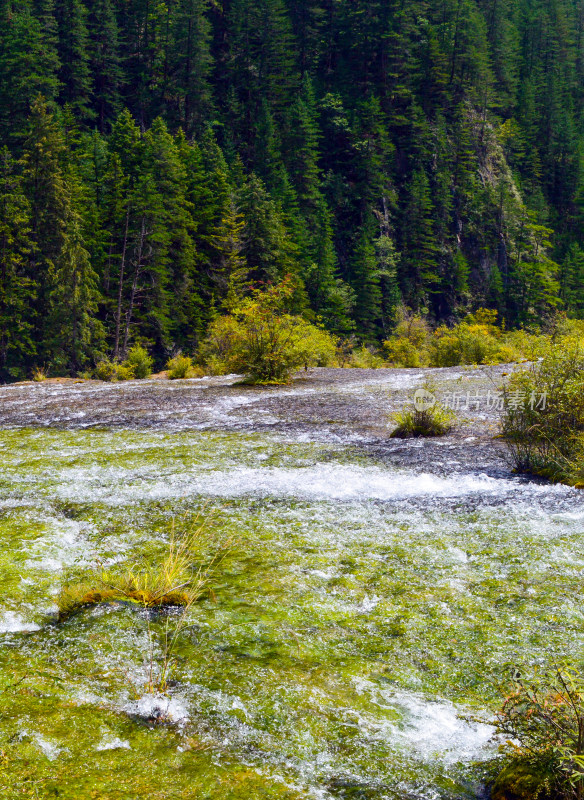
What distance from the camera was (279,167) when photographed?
2197 inches

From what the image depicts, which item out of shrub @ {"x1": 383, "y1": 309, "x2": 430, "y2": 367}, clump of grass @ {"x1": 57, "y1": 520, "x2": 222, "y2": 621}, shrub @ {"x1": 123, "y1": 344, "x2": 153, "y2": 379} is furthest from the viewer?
shrub @ {"x1": 383, "y1": 309, "x2": 430, "y2": 367}

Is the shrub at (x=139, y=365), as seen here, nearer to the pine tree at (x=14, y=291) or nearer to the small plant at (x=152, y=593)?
the pine tree at (x=14, y=291)

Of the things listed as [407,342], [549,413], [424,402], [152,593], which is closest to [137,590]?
[152,593]

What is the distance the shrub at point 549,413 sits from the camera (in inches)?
311

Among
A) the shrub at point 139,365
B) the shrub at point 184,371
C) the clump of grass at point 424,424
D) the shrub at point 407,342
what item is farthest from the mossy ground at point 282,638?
the shrub at point 407,342

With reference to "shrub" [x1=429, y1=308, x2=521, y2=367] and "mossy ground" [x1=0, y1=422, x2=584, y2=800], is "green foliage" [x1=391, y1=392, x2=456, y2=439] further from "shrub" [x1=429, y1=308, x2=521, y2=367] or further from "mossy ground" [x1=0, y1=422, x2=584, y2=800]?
"shrub" [x1=429, y1=308, x2=521, y2=367]

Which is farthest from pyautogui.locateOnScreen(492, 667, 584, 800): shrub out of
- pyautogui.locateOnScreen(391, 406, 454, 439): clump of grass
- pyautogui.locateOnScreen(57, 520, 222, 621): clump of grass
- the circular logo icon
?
the circular logo icon

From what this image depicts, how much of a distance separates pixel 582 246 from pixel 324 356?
59.1 m

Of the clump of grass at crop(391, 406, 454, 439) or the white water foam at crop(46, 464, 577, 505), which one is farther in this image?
the clump of grass at crop(391, 406, 454, 439)

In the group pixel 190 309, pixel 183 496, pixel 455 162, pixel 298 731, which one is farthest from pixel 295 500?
pixel 455 162

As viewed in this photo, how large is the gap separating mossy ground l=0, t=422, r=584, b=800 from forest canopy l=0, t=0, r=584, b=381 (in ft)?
97.5

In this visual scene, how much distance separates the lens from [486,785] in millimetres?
2727

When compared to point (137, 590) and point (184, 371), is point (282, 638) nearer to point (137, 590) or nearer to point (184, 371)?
point (137, 590)

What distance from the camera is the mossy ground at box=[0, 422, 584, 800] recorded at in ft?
9.01
